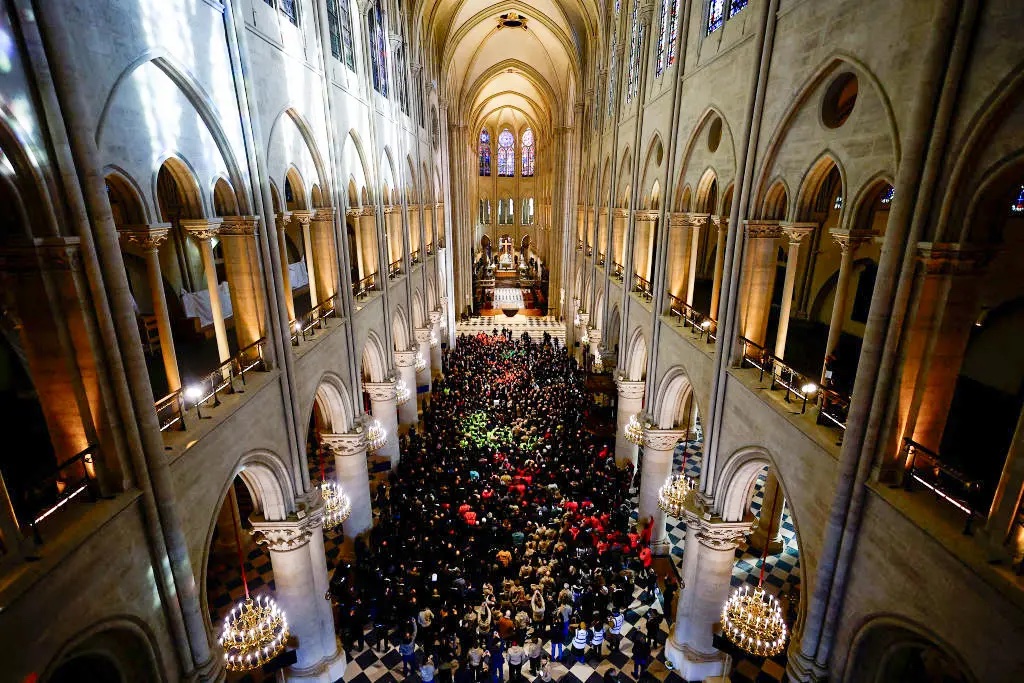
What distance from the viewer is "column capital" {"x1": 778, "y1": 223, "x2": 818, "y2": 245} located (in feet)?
24.5

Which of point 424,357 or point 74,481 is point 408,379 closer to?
point 424,357

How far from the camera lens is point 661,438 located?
1301cm

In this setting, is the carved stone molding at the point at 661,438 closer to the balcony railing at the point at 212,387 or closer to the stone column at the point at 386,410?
the stone column at the point at 386,410

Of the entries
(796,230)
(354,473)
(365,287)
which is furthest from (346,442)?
(796,230)

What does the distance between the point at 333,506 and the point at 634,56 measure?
14.9 m

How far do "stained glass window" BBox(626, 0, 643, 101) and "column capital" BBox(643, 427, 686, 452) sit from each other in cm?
980

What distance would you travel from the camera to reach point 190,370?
11039 millimetres

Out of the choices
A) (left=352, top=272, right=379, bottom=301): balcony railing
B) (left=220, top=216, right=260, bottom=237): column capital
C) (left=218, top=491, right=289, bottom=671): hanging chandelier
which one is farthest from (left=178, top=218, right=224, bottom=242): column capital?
(left=352, top=272, right=379, bottom=301): balcony railing

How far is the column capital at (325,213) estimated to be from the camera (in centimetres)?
1109

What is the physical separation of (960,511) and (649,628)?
6.81 m

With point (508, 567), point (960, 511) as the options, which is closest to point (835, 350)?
point (960, 511)

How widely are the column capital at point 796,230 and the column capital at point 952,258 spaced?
8.33ft

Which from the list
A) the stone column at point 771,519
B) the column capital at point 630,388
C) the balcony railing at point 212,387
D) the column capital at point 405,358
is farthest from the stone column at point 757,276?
the column capital at point 405,358

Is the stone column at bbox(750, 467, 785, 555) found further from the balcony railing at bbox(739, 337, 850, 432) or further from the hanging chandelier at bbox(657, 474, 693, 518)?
the balcony railing at bbox(739, 337, 850, 432)
